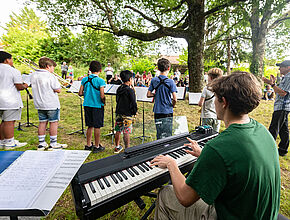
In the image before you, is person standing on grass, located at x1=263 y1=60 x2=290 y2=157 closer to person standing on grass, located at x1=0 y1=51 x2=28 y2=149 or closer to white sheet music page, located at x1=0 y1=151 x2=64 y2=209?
white sheet music page, located at x1=0 y1=151 x2=64 y2=209

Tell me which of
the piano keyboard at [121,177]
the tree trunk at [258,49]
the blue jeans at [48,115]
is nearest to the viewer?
the piano keyboard at [121,177]

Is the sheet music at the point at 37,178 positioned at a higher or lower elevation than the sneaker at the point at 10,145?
higher

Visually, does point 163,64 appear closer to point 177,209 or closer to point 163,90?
point 163,90

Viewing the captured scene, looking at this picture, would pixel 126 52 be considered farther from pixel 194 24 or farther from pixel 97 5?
pixel 194 24

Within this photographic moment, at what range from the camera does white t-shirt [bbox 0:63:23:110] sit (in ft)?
11.6

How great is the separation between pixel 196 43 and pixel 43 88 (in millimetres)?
7069

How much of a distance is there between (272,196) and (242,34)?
13765 millimetres

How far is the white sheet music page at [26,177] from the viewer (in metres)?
0.82

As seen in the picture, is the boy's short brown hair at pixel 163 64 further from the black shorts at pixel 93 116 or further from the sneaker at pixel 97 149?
the sneaker at pixel 97 149

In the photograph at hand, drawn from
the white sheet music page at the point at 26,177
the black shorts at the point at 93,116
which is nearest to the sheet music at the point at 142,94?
the black shorts at the point at 93,116

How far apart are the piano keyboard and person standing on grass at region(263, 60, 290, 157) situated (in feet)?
10.5

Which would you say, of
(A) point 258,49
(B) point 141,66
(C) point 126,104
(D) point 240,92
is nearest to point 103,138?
(C) point 126,104

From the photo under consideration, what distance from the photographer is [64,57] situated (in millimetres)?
20984

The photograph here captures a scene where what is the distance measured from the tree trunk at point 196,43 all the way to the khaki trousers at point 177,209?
7.57 metres
